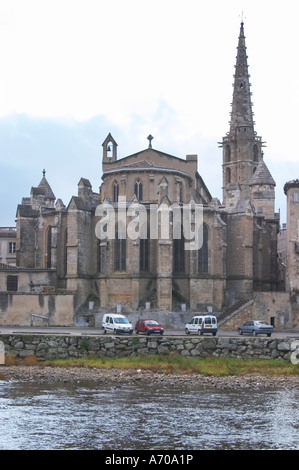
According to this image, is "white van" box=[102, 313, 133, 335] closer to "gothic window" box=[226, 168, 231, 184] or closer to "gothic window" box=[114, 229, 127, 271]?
"gothic window" box=[114, 229, 127, 271]

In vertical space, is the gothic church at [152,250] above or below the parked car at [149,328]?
above

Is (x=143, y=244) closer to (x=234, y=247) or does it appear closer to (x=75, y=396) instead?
(x=234, y=247)

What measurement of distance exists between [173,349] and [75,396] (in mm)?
10526

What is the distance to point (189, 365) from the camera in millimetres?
37500

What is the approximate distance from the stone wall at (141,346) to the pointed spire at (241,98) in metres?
55.5

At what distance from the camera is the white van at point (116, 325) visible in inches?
1837

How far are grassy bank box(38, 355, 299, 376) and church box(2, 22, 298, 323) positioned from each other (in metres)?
20.1

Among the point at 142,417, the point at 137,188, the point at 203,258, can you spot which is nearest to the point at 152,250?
the point at 203,258

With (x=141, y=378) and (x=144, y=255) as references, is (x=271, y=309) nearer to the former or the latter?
(x=144, y=255)

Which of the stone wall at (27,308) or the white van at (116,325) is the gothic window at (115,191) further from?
the white van at (116,325)

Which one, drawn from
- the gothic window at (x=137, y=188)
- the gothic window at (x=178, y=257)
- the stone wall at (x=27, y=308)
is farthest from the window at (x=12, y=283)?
the gothic window at (x=137, y=188)

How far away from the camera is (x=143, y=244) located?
2509 inches

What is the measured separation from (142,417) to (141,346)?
13726 mm

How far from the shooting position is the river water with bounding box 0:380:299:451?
2195 cm
